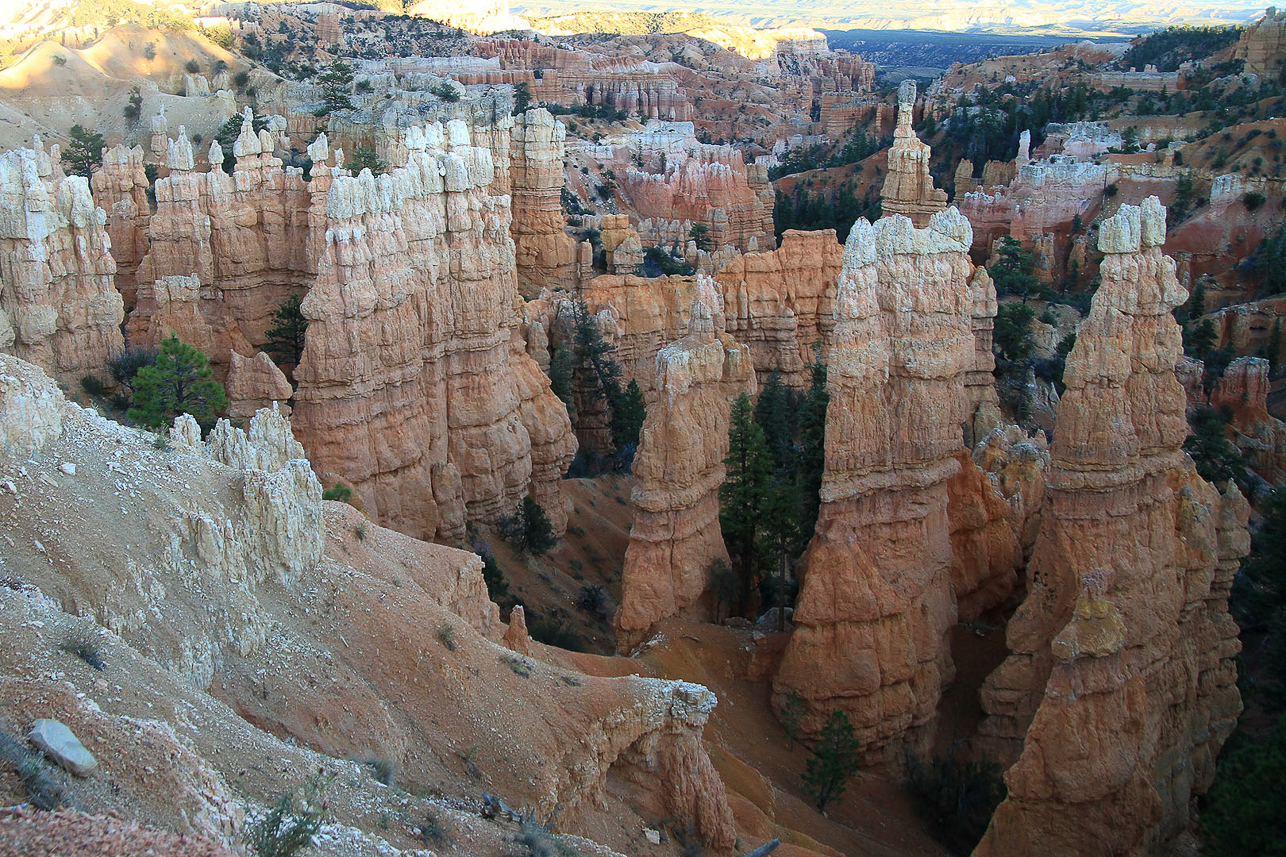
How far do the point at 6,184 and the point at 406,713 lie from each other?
61.9ft

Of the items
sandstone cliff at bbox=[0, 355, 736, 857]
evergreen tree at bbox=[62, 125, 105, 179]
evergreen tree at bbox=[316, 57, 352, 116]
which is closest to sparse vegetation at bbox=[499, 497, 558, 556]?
sandstone cliff at bbox=[0, 355, 736, 857]

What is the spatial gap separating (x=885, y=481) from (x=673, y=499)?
5046mm

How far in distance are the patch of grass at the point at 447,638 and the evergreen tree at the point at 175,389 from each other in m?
12.5

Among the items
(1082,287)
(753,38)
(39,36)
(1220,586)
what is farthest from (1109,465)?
(753,38)

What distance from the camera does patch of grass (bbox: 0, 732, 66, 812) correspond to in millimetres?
7415

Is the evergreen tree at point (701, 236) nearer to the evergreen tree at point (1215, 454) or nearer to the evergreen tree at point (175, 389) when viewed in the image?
the evergreen tree at point (1215, 454)

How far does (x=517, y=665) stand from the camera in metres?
16.5

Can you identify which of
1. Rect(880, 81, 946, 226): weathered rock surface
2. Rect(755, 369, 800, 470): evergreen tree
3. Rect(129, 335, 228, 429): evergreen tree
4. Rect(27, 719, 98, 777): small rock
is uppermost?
Rect(27, 719, 98, 777): small rock

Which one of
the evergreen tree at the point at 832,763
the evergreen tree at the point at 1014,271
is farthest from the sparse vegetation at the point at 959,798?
the evergreen tree at the point at 1014,271

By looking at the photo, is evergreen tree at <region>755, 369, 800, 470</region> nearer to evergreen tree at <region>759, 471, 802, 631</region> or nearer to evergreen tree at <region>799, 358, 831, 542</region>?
evergreen tree at <region>799, 358, 831, 542</region>

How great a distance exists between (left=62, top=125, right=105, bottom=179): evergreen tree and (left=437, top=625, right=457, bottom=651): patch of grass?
133 ft

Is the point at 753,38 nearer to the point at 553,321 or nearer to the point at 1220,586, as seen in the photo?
the point at 553,321

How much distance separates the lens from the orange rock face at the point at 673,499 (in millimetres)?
27562

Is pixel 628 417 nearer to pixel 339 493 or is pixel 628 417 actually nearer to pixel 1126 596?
pixel 339 493
